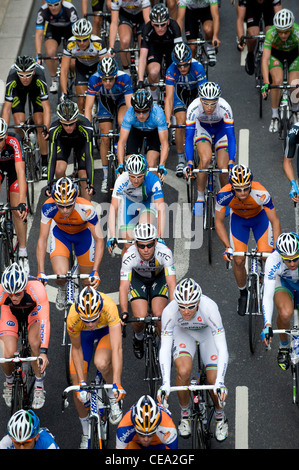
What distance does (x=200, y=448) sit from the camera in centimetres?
1071

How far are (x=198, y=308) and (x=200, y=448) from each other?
1.59 meters

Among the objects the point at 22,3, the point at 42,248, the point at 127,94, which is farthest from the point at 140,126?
the point at 22,3

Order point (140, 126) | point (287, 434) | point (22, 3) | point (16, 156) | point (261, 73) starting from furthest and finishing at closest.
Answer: point (22, 3), point (261, 73), point (140, 126), point (16, 156), point (287, 434)

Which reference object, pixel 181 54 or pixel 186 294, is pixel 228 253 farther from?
pixel 181 54

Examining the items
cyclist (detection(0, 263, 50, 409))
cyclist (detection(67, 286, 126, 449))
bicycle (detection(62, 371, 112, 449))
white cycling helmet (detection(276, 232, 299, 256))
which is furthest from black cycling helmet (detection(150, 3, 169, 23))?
bicycle (detection(62, 371, 112, 449))

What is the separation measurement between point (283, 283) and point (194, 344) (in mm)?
1430

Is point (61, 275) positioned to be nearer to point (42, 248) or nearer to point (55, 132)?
point (42, 248)

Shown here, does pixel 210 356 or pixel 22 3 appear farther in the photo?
pixel 22 3

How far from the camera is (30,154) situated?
1622 cm

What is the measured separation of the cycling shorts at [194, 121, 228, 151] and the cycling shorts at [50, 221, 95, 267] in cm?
285

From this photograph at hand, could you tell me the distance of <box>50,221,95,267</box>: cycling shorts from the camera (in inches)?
523

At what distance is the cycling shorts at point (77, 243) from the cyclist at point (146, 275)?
41.1 inches

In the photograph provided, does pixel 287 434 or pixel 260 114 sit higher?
pixel 260 114

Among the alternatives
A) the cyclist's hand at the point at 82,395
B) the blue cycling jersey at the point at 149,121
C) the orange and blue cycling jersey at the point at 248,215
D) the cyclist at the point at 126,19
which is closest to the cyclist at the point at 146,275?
the orange and blue cycling jersey at the point at 248,215
